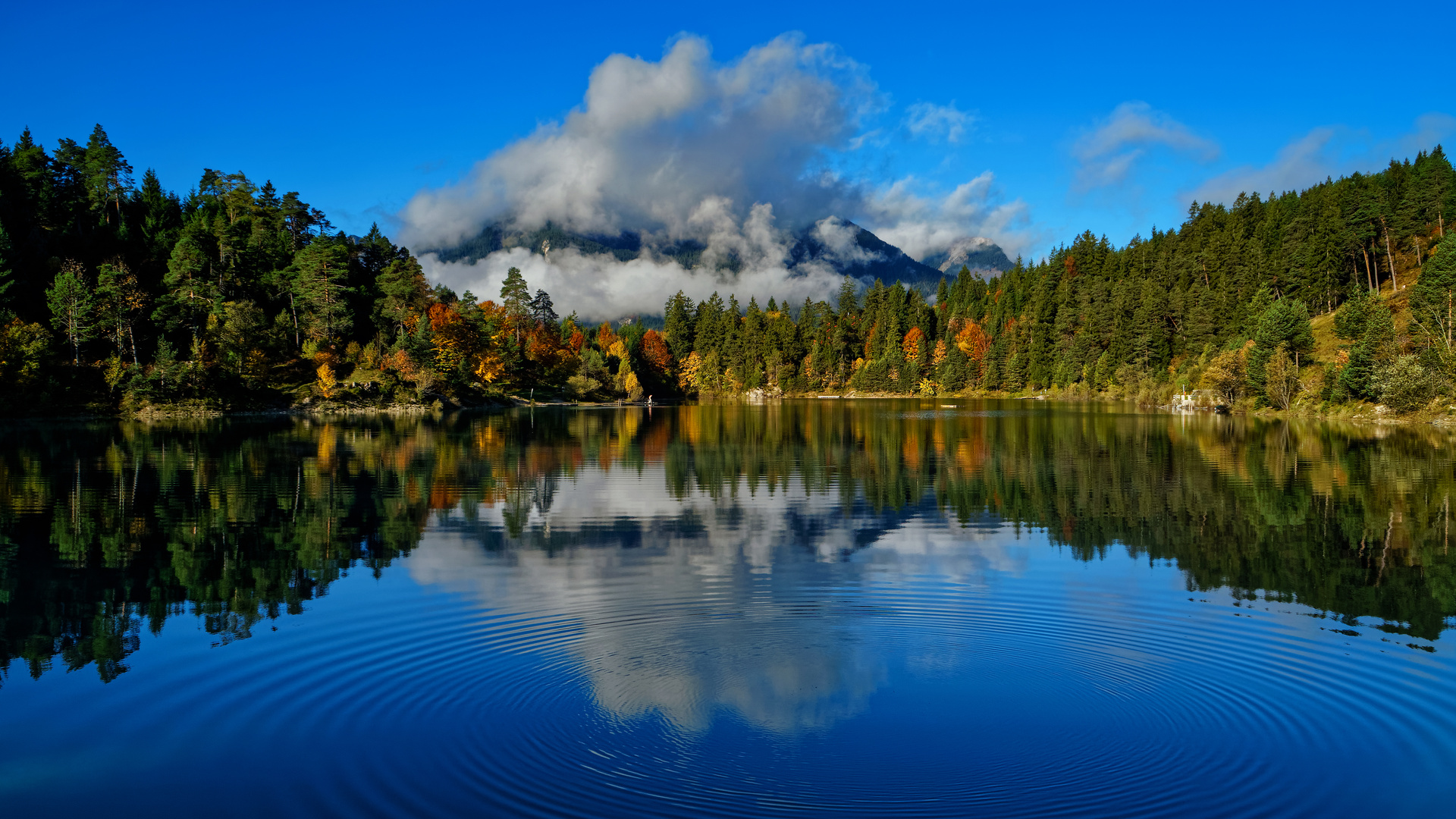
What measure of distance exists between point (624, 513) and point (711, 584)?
8986 millimetres

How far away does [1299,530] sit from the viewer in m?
20.9

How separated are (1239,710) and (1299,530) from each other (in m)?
14.0

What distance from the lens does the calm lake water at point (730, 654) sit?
780 centimetres

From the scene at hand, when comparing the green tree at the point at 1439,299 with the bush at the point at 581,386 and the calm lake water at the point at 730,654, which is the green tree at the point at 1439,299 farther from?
the bush at the point at 581,386

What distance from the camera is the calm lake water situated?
25.6 feet

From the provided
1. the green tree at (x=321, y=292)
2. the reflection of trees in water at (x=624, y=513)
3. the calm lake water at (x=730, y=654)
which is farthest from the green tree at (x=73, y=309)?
the calm lake water at (x=730, y=654)

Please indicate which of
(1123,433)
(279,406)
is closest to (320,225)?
(279,406)

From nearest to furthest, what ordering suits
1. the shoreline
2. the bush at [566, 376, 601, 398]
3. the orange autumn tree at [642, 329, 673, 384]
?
the shoreline, the bush at [566, 376, 601, 398], the orange autumn tree at [642, 329, 673, 384]

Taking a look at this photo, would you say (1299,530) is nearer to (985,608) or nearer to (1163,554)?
(1163,554)

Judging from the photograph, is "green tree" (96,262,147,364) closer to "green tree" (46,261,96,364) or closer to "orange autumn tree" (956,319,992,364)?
"green tree" (46,261,96,364)

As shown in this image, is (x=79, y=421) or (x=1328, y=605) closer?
(x=1328, y=605)

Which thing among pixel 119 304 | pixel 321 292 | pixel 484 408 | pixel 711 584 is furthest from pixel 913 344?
pixel 711 584

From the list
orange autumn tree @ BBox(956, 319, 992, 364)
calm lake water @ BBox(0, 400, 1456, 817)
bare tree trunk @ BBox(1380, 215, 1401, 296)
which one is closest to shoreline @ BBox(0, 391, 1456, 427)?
bare tree trunk @ BBox(1380, 215, 1401, 296)

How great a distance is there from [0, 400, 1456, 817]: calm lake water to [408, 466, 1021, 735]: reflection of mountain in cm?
9
